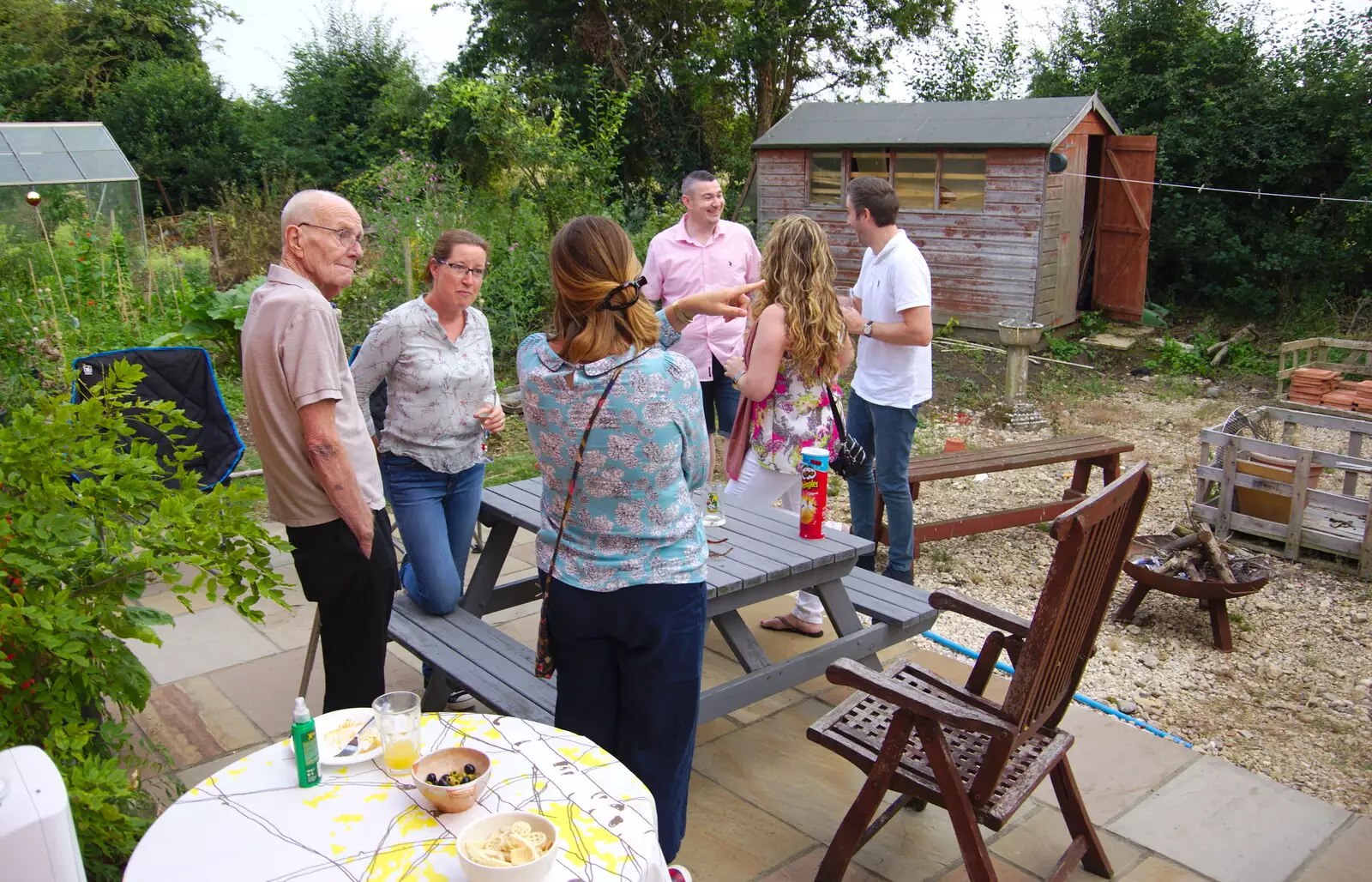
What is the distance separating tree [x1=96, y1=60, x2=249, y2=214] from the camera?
18281 millimetres

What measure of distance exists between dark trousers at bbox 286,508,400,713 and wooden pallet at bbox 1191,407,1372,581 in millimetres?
4641

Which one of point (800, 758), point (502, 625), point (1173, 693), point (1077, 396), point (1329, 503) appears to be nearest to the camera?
point (800, 758)

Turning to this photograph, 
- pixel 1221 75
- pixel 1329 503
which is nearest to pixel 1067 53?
pixel 1221 75

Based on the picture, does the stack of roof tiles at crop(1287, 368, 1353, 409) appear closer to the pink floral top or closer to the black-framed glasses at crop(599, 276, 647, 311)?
the pink floral top

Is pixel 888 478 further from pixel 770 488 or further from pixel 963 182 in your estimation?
pixel 963 182

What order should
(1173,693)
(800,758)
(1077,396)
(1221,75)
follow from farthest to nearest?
(1221,75) < (1077,396) < (1173,693) < (800,758)

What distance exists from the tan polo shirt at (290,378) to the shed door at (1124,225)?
38.4 ft

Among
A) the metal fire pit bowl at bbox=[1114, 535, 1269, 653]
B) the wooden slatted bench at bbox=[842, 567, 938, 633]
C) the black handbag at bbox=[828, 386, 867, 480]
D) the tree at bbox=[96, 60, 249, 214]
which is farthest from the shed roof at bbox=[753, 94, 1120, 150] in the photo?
the tree at bbox=[96, 60, 249, 214]

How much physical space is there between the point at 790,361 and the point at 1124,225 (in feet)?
33.7

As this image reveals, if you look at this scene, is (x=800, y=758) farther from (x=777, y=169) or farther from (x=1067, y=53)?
(x=1067, y=53)

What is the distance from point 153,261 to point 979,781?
9992mm

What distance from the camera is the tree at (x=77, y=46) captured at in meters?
19.1

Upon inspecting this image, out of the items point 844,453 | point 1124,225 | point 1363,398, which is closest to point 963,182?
point 1124,225

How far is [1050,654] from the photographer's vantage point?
238 centimetres
